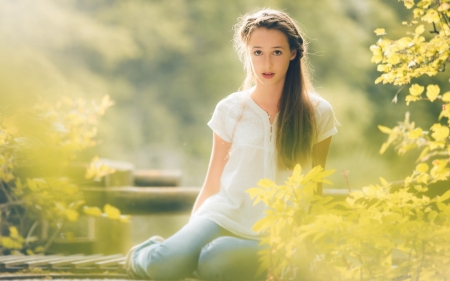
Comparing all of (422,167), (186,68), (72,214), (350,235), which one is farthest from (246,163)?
(186,68)

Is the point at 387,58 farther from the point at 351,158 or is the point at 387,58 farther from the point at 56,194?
the point at 351,158

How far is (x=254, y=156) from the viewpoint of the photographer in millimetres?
2100

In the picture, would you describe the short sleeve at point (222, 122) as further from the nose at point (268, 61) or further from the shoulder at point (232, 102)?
the nose at point (268, 61)

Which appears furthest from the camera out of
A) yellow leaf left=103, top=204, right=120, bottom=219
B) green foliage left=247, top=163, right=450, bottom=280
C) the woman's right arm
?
the woman's right arm

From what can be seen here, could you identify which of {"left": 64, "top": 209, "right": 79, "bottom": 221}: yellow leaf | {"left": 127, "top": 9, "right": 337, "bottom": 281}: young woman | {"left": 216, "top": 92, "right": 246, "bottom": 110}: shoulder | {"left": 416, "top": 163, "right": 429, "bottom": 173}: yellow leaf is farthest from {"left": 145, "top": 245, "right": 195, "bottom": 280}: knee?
{"left": 416, "top": 163, "right": 429, "bottom": 173}: yellow leaf

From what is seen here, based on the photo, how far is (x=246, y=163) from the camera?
210cm

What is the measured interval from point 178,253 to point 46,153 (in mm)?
668

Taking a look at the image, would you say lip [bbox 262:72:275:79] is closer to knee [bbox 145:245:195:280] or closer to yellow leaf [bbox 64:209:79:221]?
knee [bbox 145:245:195:280]

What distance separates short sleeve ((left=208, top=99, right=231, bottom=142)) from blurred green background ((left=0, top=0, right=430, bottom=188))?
194 inches

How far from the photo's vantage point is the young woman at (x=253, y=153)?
77.5 inches

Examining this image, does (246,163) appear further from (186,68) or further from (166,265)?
(186,68)

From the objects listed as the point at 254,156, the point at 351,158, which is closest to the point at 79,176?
the point at 254,156

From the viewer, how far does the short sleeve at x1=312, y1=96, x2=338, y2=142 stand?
210cm

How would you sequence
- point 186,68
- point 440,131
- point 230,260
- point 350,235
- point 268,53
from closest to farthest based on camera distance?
1. point 350,235
2. point 440,131
3. point 230,260
4. point 268,53
5. point 186,68
